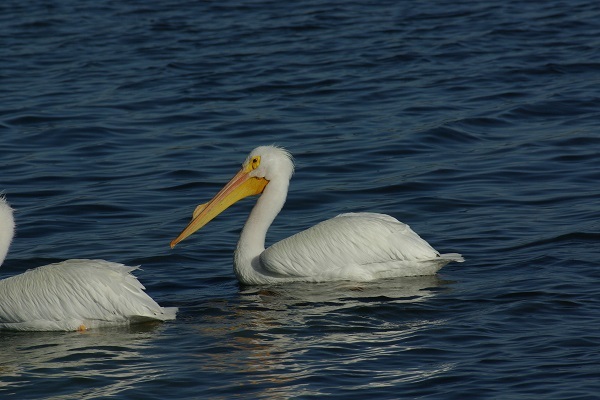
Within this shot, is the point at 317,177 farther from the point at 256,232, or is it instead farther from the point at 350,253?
the point at 350,253

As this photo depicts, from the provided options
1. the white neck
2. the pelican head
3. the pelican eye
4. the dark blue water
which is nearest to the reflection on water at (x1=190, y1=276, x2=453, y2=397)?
the dark blue water

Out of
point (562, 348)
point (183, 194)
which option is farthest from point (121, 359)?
point (183, 194)

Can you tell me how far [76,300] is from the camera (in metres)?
6.02

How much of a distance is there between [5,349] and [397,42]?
29.0 feet

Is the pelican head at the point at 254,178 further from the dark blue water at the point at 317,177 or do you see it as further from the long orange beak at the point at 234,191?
the dark blue water at the point at 317,177

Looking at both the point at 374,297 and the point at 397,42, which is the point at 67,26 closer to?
the point at 397,42

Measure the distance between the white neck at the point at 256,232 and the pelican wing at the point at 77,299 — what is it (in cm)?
99

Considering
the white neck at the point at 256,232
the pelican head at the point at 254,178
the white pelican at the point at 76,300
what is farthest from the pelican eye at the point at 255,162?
the white pelican at the point at 76,300

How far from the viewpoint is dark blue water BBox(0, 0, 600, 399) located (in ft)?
17.7

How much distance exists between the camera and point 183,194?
29.1 ft

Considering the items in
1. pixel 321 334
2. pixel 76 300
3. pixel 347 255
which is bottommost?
pixel 321 334

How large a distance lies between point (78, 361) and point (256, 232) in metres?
1.87

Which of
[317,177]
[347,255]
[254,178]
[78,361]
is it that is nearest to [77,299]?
[78,361]

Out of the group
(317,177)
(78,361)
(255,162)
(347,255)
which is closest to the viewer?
(78,361)
